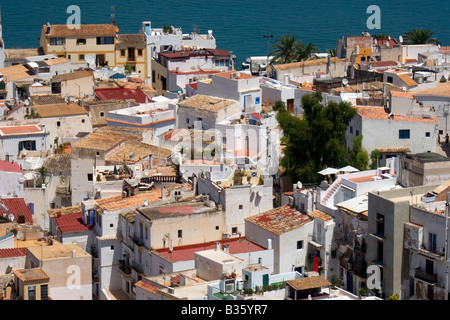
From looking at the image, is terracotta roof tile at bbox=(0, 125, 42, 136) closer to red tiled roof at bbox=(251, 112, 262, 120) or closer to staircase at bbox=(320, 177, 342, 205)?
red tiled roof at bbox=(251, 112, 262, 120)

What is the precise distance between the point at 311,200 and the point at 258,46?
81.4 m

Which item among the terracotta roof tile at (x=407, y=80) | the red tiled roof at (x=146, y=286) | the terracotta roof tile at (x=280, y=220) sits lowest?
the red tiled roof at (x=146, y=286)

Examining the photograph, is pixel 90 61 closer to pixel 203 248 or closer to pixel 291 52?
pixel 291 52

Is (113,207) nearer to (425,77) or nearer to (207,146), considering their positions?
(207,146)

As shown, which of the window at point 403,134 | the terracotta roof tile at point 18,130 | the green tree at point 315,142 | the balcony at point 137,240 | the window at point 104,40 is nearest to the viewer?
the balcony at point 137,240

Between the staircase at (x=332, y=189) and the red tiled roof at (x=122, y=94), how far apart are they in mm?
22911

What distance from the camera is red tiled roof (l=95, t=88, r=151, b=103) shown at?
227ft

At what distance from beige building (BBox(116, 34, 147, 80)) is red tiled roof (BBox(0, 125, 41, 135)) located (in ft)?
82.4

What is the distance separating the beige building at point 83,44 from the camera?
8550 centimetres

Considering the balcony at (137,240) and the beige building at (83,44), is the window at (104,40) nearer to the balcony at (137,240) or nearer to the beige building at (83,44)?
the beige building at (83,44)

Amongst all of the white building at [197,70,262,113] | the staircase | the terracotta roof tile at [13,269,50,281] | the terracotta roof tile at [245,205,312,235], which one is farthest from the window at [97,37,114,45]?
the terracotta roof tile at [13,269,50,281]

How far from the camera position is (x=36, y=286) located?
39.6m

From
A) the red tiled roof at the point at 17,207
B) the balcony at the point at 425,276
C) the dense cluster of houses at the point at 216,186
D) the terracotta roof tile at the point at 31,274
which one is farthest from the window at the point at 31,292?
the balcony at the point at 425,276

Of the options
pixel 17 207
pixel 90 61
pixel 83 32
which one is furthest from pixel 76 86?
pixel 17 207
